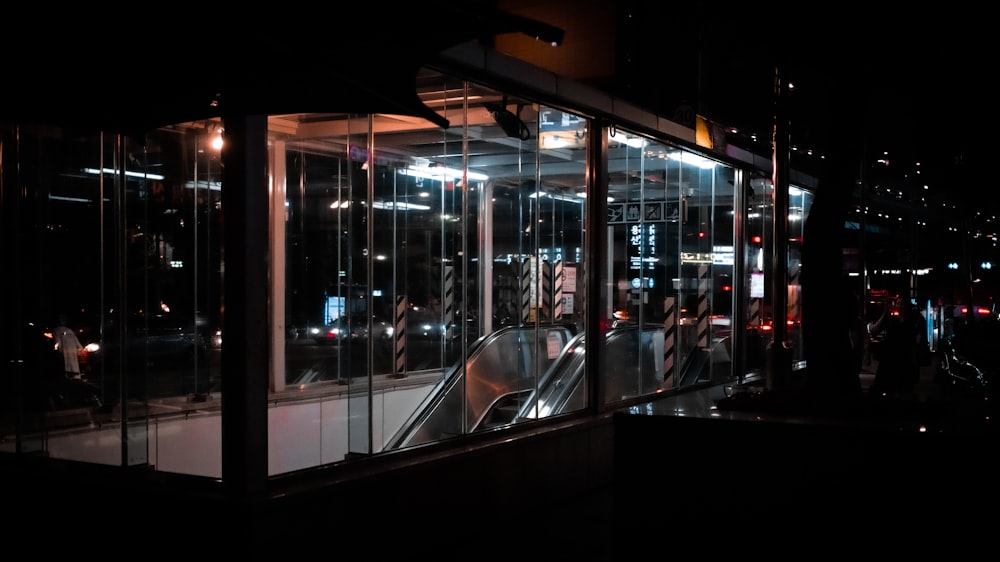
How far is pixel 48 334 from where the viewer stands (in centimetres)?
847

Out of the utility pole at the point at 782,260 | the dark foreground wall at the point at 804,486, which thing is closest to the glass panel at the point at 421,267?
the utility pole at the point at 782,260

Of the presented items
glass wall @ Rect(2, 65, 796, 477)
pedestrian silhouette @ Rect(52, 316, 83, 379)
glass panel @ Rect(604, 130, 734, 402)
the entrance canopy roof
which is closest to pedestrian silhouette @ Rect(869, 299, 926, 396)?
glass wall @ Rect(2, 65, 796, 477)

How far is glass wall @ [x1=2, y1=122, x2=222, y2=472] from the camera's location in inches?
311

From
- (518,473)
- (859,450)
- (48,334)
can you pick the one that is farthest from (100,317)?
(859,450)

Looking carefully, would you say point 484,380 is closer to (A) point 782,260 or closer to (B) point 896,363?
(A) point 782,260

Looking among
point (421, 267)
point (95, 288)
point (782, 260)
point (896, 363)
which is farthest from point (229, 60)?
point (421, 267)

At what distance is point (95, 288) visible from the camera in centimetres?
832

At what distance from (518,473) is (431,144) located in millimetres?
5271

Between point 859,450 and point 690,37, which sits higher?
point 690,37

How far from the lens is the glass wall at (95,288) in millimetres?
7906

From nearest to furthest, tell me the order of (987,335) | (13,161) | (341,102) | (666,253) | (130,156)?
(341,102)
(13,161)
(130,156)
(666,253)
(987,335)

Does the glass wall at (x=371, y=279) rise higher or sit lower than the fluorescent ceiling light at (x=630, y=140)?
lower

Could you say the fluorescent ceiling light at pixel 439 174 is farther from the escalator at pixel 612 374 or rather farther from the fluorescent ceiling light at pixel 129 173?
the fluorescent ceiling light at pixel 129 173

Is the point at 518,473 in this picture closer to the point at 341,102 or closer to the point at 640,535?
the point at 640,535
